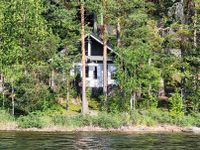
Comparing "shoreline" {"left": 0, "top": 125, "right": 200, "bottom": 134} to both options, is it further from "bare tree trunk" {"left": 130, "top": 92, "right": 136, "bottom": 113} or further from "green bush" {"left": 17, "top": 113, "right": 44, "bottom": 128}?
"bare tree trunk" {"left": 130, "top": 92, "right": 136, "bottom": 113}

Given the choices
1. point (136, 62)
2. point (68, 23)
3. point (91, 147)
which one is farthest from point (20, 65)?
point (91, 147)

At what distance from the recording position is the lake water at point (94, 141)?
33631mm

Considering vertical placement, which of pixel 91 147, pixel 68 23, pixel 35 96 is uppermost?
pixel 68 23

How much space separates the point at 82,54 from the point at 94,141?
1937cm

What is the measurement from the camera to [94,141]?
37.2 metres

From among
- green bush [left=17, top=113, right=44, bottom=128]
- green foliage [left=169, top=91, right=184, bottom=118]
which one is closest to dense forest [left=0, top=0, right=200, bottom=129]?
green foliage [left=169, top=91, right=184, bottom=118]

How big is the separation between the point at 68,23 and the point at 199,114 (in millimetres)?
16094

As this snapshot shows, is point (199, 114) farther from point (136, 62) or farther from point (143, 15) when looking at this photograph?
point (143, 15)

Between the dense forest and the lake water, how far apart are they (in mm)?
9583

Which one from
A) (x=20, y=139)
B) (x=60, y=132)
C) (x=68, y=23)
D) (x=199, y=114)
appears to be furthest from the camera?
(x=68, y=23)

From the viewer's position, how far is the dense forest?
53.2 m

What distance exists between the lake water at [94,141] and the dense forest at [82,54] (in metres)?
9.58

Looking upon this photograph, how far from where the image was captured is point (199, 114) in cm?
5206

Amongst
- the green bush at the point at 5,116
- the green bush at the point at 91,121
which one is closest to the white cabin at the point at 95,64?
the green bush at the point at 91,121
